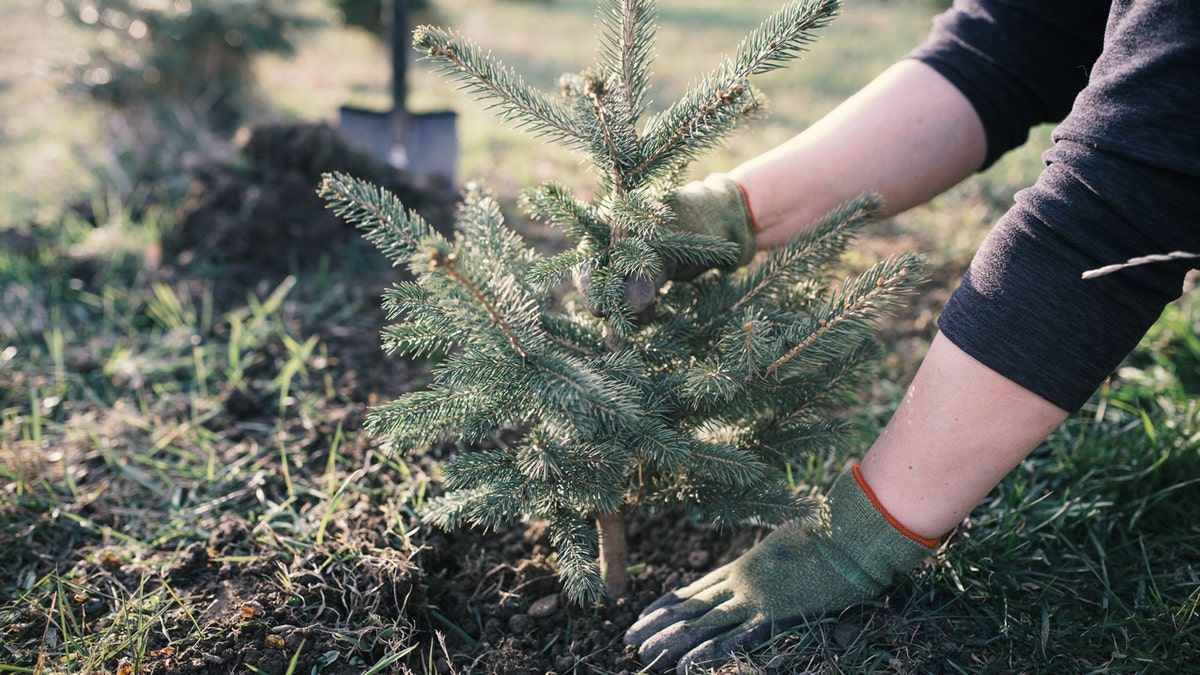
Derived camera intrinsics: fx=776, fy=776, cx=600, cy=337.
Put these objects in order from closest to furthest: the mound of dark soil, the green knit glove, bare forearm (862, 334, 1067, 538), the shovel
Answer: bare forearm (862, 334, 1067, 538)
the green knit glove
the mound of dark soil
the shovel

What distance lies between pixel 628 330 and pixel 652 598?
688mm

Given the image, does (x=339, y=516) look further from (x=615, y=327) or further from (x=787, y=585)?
(x=787, y=585)

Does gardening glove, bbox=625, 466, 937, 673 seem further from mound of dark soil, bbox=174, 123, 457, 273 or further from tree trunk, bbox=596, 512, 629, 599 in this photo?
mound of dark soil, bbox=174, 123, 457, 273

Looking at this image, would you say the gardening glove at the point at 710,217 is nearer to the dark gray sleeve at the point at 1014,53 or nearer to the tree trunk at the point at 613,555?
the tree trunk at the point at 613,555

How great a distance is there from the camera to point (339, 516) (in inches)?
73.2

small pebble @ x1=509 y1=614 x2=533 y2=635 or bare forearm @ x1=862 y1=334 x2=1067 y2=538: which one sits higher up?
bare forearm @ x1=862 y1=334 x2=1067 y2=538

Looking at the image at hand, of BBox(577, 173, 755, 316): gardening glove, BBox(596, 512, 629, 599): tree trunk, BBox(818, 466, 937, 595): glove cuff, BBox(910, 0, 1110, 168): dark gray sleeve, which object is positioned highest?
BBox(910, 0, 1110, 168): dark gray sleeve

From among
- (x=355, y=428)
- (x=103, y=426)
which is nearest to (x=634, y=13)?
(x=355, y=428)

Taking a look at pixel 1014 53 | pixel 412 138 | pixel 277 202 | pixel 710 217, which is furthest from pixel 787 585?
pixel 412 138

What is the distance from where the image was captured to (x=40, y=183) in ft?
13.5

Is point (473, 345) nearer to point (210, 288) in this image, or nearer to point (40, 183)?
point (210, 288)

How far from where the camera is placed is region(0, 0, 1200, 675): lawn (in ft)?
5.21

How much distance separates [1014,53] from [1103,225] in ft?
2.59

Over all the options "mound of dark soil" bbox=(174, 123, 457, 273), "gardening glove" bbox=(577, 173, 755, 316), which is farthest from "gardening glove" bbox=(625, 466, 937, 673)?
"mound of dark soil" bbox=(174, 123, 457, 273)
